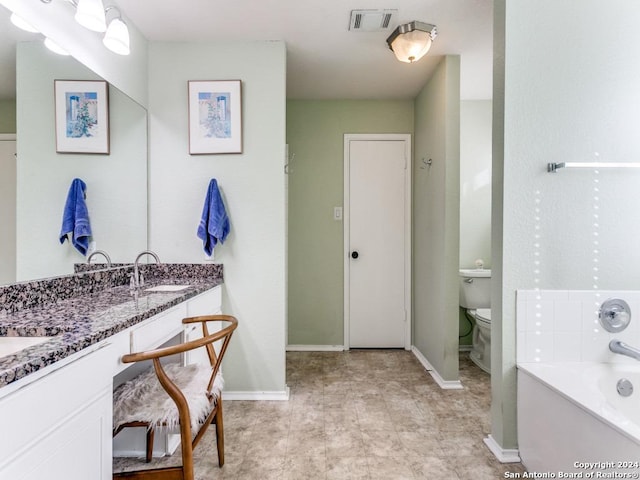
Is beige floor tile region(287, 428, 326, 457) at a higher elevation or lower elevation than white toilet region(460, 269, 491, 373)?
lower

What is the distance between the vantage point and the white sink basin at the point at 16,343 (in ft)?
3.34

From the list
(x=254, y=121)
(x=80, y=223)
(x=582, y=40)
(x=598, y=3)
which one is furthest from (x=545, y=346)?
(x=80, y=223)

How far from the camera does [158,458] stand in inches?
71.9

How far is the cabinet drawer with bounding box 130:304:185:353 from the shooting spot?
138cm

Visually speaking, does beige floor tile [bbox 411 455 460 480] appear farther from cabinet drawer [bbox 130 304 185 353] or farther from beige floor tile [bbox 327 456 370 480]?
cabinet drawer [bbox 130 304 185 353]

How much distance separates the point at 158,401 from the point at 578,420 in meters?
1.60

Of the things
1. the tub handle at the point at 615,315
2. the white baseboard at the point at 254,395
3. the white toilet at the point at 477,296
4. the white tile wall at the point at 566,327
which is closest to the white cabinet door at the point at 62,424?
the white baseboard at the point at 254,395

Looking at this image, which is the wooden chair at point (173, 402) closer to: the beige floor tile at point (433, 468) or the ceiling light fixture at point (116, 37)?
the beige floor tile at point (433, 468)

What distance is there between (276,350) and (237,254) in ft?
2.36

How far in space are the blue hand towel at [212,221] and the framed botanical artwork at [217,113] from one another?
0.28 meters

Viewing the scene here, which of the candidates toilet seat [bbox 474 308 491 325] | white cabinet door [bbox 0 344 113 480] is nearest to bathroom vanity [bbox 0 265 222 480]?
white cabinet door [bbox 0 344 113 480]

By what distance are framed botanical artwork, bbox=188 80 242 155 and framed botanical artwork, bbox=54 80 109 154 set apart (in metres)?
0.54

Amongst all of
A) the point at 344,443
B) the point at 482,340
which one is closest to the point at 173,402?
the point at 344,443

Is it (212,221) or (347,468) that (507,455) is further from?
(212,221)
